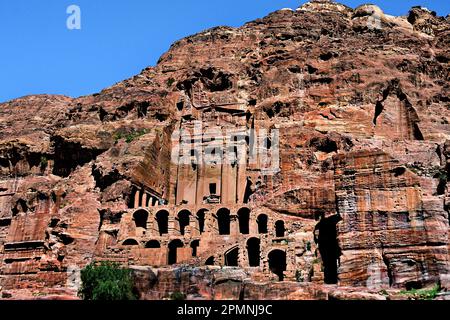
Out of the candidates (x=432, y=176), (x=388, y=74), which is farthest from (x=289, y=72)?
(x=432, y=176)

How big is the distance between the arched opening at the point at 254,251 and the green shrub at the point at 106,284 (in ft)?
48.3

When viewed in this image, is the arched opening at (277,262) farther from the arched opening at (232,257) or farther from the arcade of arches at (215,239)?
the arched opening at (232,257)

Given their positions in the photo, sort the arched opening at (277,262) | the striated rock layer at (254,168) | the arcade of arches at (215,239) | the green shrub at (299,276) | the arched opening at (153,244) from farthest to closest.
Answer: the arched opening at (153,244)
the arched opening at (277,262)
the arcade of arches at (215,239)
the green shrub at (299,276)
the striated rock layer at (254,168)

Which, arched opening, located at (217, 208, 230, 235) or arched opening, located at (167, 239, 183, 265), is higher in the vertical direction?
arched opening, located at (217, 208, 230, 235)

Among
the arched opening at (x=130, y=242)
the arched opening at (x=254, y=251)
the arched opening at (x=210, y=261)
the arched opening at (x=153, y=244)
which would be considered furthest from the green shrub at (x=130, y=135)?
the arched opening at (x=210, y=261)

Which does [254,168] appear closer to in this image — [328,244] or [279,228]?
[279,228]

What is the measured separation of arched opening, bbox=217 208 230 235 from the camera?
223 feet

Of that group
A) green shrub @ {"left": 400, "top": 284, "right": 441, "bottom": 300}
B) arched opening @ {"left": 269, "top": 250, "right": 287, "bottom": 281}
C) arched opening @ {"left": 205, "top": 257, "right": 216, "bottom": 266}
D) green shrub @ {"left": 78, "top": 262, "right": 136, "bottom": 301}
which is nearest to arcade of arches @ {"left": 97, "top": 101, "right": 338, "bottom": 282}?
arched opening @ {"left": 269, "top": 250, "right": 287, "bottom": 281}

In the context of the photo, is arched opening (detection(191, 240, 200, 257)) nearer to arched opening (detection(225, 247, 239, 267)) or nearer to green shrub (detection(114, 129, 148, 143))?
arched opening (detection(225, 247, 239, 267))

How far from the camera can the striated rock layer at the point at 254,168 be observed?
169 feet

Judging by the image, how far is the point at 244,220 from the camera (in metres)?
67.8

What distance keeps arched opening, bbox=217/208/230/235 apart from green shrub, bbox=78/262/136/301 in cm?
1881

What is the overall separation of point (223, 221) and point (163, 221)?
656 centimetres

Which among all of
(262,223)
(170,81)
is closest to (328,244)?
(262,223)
